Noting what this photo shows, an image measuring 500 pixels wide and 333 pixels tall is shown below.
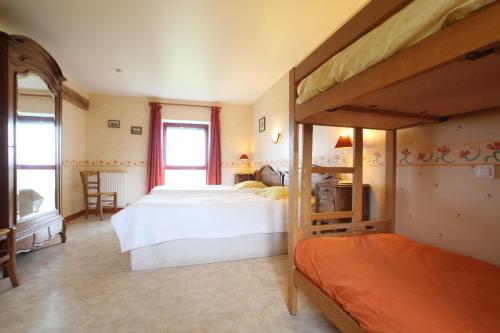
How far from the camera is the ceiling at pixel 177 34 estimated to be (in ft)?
7.25

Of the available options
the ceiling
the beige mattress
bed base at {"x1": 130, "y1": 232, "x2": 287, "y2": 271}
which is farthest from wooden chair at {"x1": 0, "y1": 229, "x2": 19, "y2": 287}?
the beige mattress

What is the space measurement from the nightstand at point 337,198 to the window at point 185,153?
12.1 feet

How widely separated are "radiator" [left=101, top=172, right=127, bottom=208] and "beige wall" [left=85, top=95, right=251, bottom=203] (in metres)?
0.14

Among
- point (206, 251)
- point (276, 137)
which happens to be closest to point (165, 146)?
point (276, 137)

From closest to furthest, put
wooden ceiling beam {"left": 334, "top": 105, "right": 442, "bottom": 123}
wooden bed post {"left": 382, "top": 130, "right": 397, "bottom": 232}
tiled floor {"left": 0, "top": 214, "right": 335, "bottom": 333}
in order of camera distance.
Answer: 1. wooden ceiling beam {"left": 334, "top": 105, "right": 442, "bottom": 123}
2. tiled floor {"left": 0, "top": 214, "right": 335, "bottom": 333}
3. wooden bed post {"left": 382, "top": 130, "right": 397, "bottom": 232}

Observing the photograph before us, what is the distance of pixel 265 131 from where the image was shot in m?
4.80

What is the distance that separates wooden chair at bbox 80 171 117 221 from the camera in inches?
169

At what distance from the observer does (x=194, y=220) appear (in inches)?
93.9

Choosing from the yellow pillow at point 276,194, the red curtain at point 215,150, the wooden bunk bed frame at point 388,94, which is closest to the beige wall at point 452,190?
the wooden bunk bed frame at point 388,94

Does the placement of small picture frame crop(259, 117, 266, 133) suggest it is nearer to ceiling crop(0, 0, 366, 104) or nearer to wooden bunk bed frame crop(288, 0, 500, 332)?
ceiling crop(0, 0, 366, 104)

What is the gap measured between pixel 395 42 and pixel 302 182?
1.05 metres

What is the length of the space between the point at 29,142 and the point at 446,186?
3.82 meters

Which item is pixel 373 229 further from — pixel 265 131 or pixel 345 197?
pixel 265 131

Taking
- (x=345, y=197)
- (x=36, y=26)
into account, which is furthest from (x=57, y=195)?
(x=345, y=197)
